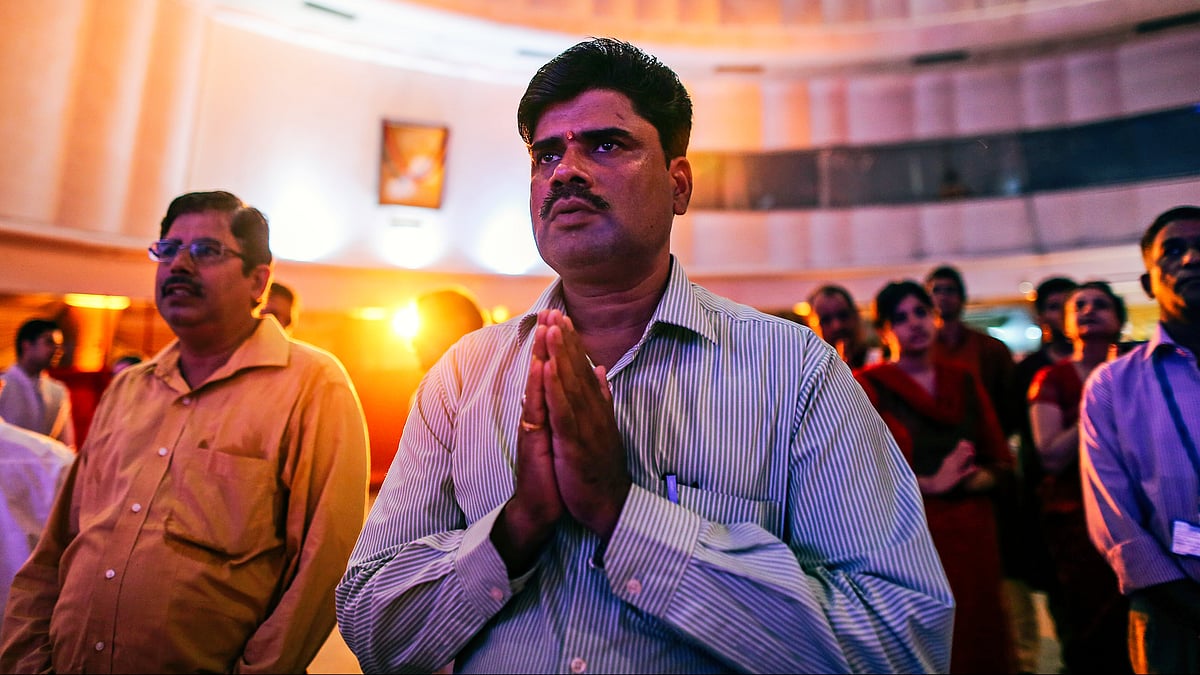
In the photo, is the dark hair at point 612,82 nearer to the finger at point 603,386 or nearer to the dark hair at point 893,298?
the finger at point 603,386

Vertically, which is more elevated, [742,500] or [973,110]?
[973,110]

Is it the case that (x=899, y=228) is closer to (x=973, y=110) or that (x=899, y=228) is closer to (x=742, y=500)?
(x=973, y=110)

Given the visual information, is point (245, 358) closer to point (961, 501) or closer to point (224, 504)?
point (224, 504)

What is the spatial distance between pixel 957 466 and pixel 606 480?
182 cm

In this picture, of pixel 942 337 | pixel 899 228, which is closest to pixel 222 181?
pixel 942 337

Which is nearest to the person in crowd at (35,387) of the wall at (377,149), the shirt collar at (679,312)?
the wall at (377,149)

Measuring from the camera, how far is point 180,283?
1.86 meters

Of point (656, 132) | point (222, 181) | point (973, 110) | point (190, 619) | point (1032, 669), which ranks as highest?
point (973, 110)

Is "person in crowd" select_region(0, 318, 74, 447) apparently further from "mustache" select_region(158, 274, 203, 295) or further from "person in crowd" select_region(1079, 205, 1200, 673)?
"person in crowd" select_region(1079, 205, 1200, 673)

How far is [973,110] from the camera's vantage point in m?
9.10

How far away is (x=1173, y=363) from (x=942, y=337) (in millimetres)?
1779

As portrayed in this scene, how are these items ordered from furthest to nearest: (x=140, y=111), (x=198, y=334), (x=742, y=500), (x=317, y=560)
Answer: (x=140, y=111) < (x=198, y=334) < (x=317, y=560) < (x=742, y=500)

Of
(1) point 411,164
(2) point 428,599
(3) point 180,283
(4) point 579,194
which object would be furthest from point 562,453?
(1) point 411,164

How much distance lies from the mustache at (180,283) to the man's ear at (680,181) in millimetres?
1534
